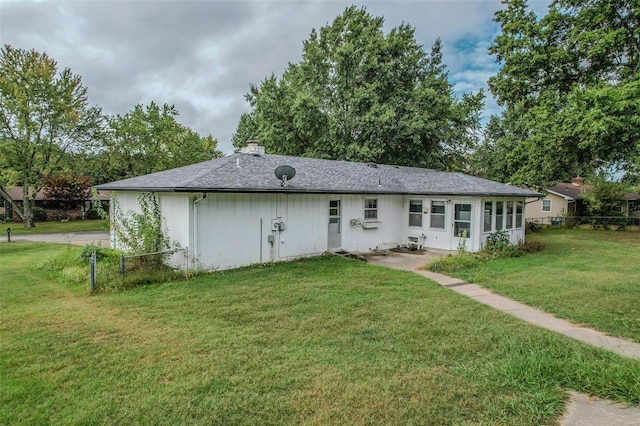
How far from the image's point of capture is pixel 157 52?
14.9 m

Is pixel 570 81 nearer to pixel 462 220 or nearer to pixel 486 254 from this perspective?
pixel 462 220

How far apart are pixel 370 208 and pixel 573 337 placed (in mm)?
8888

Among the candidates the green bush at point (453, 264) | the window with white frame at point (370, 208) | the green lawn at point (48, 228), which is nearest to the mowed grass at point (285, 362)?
the green bush at point (453, 264)

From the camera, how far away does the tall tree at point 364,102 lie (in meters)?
22.5

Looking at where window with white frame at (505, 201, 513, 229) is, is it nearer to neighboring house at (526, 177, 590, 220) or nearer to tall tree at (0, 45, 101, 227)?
neighboring house at (526, 177, 590, 220)

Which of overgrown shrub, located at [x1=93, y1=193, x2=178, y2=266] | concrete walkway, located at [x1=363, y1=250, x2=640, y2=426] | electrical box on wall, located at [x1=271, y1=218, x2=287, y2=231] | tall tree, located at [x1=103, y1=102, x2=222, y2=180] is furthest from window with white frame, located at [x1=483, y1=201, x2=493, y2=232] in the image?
tall tree, located at [x1=103, y1=102, x2=222, y2=180]

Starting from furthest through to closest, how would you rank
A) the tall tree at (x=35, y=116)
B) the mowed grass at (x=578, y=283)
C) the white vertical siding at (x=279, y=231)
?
the tall tree at (x=35, y=116)
the white vertical siding at (x=279, y=231)
the mowed grass at (x=578, y=283)

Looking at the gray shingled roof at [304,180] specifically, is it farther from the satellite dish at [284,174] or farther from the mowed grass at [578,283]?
the mowed grass at [578,283]

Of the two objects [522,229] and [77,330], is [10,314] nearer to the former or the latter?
[77,330]

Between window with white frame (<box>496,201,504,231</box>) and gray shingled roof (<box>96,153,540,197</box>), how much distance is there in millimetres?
587

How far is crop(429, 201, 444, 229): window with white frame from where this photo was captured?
46.2 feet

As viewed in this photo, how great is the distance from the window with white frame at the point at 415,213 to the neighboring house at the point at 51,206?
A: 96.6ft

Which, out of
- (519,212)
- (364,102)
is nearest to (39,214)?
(364,102)

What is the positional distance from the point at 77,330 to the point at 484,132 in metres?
32.8
